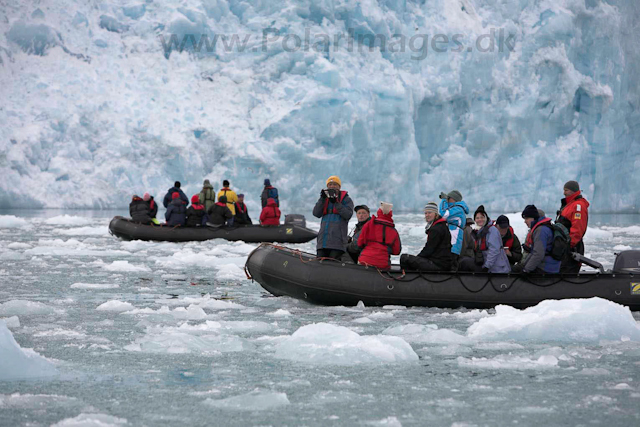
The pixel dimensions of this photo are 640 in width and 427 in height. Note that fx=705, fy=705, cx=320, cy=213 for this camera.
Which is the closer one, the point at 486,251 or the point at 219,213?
the point at 486,251

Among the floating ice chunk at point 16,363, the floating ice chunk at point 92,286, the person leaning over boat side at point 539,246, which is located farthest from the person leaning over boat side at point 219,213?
the floating ice chunk at point 16,363

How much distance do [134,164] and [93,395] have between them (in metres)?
23.7

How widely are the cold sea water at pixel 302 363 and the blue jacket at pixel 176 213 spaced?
718cm

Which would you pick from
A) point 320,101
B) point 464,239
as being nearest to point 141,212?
point 464,239

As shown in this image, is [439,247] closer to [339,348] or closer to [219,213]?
[339,348]

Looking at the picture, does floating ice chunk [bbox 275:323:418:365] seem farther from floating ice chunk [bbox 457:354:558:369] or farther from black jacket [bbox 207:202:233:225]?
black jacket [bbox 207:202:233:225]

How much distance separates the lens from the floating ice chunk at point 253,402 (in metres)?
3.67

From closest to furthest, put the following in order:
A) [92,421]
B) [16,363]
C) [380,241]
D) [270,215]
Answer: [92,421] < [16,363] < [380,241] < [270,215]

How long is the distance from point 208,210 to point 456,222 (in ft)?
28.4

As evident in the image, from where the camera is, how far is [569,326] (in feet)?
18.1

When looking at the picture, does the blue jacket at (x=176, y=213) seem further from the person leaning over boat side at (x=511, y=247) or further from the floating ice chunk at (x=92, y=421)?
the floating ice chunk at (x=92, y=421)

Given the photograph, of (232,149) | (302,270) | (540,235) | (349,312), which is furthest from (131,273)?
(232,149)

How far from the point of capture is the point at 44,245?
13531 mm

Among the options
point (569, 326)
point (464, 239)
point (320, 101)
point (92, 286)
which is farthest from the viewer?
point (320, 101)
